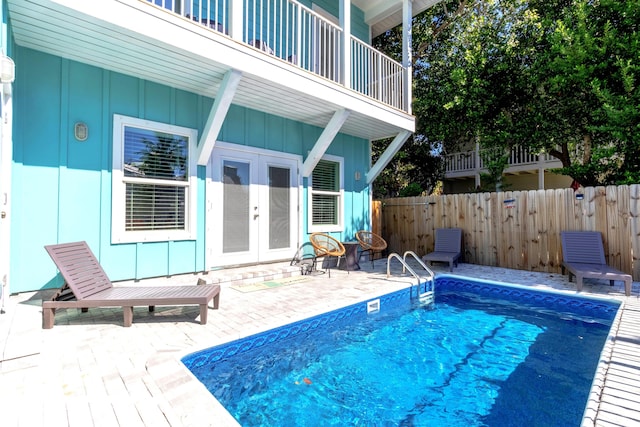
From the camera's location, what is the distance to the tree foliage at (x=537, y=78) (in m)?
7.13

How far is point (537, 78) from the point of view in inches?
333

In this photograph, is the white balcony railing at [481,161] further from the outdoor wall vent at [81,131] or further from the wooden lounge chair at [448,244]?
the outdoor wall vent at [81,131]

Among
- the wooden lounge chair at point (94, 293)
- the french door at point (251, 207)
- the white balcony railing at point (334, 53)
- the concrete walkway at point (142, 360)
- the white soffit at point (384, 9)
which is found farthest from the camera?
the white soffit at point (384, 9)

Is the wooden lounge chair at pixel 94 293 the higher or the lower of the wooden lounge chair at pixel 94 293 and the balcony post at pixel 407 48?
the lower

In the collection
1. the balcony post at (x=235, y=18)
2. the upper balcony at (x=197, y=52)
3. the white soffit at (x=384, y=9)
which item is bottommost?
the upper balcony at (x=197, y=52)

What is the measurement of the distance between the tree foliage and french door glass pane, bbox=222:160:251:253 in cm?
660

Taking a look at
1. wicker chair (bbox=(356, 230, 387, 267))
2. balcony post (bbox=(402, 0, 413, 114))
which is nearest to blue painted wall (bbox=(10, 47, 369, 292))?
wicker chair (bbox=(356, 230, 387, 267))

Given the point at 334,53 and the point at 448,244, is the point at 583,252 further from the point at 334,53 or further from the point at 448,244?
the point at 334,53

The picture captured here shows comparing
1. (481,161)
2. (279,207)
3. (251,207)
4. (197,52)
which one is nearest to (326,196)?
(279,207)

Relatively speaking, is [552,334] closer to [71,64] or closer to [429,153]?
[71,64]

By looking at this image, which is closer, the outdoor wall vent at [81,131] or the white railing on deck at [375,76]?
the outdoor wall vent at [81,131]

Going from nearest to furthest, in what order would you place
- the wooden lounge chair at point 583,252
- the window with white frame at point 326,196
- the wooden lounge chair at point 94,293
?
1. the wooden lounge chair at point 94,293
2. the wooden lounge chair at point 583,252
3. the window with white frame at point 326,196

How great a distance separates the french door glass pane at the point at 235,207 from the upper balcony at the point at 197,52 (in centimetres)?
129

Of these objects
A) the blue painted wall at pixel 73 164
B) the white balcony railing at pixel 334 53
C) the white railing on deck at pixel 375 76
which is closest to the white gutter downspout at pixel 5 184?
the blue painted wall at pixel 73 164
